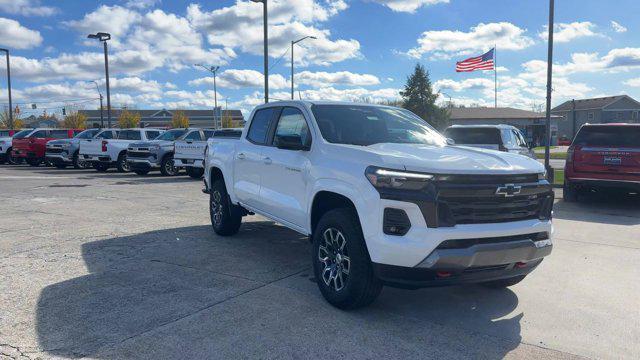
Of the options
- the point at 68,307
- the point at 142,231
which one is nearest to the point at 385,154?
the point at 68,307

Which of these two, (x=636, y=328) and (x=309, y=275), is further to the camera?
(x=309, y=275)

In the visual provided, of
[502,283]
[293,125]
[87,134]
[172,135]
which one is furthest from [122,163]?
[502,283]

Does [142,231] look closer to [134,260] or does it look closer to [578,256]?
[134,260]

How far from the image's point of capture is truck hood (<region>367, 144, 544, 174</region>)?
4.07 meters

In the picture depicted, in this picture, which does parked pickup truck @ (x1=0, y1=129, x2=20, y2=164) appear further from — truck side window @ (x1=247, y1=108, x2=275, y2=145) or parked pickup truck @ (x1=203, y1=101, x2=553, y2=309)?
parked pickup truck @ (x1=203, y1=101, x2=553, y2=309)

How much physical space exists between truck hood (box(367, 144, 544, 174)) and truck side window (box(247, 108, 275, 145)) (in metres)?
1.87

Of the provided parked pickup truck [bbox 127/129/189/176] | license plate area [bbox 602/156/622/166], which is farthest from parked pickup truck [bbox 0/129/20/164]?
license plate area [bbox 602/156/622/166]

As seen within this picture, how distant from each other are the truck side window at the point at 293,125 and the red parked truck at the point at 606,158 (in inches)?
296

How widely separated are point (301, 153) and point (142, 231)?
3.90 metres

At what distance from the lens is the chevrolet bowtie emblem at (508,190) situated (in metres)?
4.13

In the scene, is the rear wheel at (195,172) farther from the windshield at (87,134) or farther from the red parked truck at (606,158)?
the red parked truck at (606,158)

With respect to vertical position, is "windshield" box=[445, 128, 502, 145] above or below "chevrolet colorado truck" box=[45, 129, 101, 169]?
above

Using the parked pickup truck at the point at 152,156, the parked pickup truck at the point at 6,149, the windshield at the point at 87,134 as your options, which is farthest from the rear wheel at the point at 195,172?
the parked pickup truck at the point at 6,149

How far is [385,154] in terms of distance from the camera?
4.40 metres
